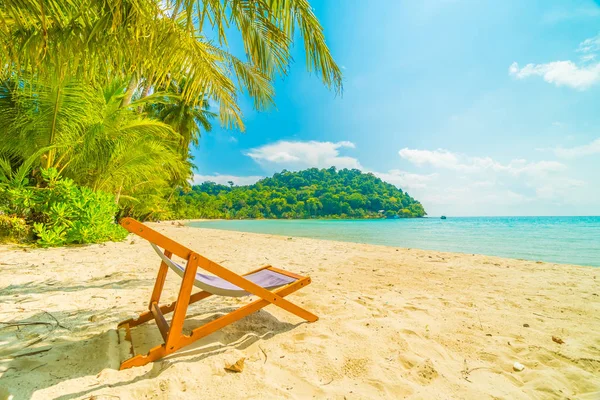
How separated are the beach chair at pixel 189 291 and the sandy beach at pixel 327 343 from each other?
0.33 feet

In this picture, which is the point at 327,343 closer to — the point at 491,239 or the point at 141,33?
the point at 141,33

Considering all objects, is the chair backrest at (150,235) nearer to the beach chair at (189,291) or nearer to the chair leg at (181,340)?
the beach chair at (189,291)

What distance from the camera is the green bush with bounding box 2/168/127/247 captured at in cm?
558

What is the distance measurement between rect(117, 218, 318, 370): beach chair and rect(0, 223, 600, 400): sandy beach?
101mm

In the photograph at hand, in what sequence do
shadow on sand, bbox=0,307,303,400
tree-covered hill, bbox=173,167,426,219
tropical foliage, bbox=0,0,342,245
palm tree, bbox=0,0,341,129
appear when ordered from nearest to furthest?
shadow on sand, bbox=0,307,303,400
palm tree, bbox=0,0,341,129
tropical foliage, bbox=0,0,342,245
tree-covered hill, bbox=173,167,426,219

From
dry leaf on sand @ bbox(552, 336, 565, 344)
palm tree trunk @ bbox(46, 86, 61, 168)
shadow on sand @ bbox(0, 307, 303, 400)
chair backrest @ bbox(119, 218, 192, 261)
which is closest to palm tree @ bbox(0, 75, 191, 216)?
palm tree trunk @ bbox(46, 86, 61, 168)

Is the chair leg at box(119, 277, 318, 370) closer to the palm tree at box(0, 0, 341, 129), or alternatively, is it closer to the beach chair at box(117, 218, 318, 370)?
the beach chair at box(117, 218, 318, 370)

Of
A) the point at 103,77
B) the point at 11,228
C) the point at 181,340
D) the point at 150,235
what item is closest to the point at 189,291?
the point at 181,340

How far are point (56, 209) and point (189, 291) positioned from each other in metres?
A: 5.79

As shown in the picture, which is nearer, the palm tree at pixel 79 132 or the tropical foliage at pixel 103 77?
the tropical foliage at pixel 103 77

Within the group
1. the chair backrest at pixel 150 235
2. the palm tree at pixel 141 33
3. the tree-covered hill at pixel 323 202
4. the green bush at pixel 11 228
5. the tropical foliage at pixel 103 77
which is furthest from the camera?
the tree-covered hill at pixel 323 202

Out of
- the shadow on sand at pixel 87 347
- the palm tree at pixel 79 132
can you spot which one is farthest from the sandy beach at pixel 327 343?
the palm tree at pixel 79 132

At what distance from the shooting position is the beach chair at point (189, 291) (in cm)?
166

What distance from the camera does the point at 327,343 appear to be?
6.57ft
